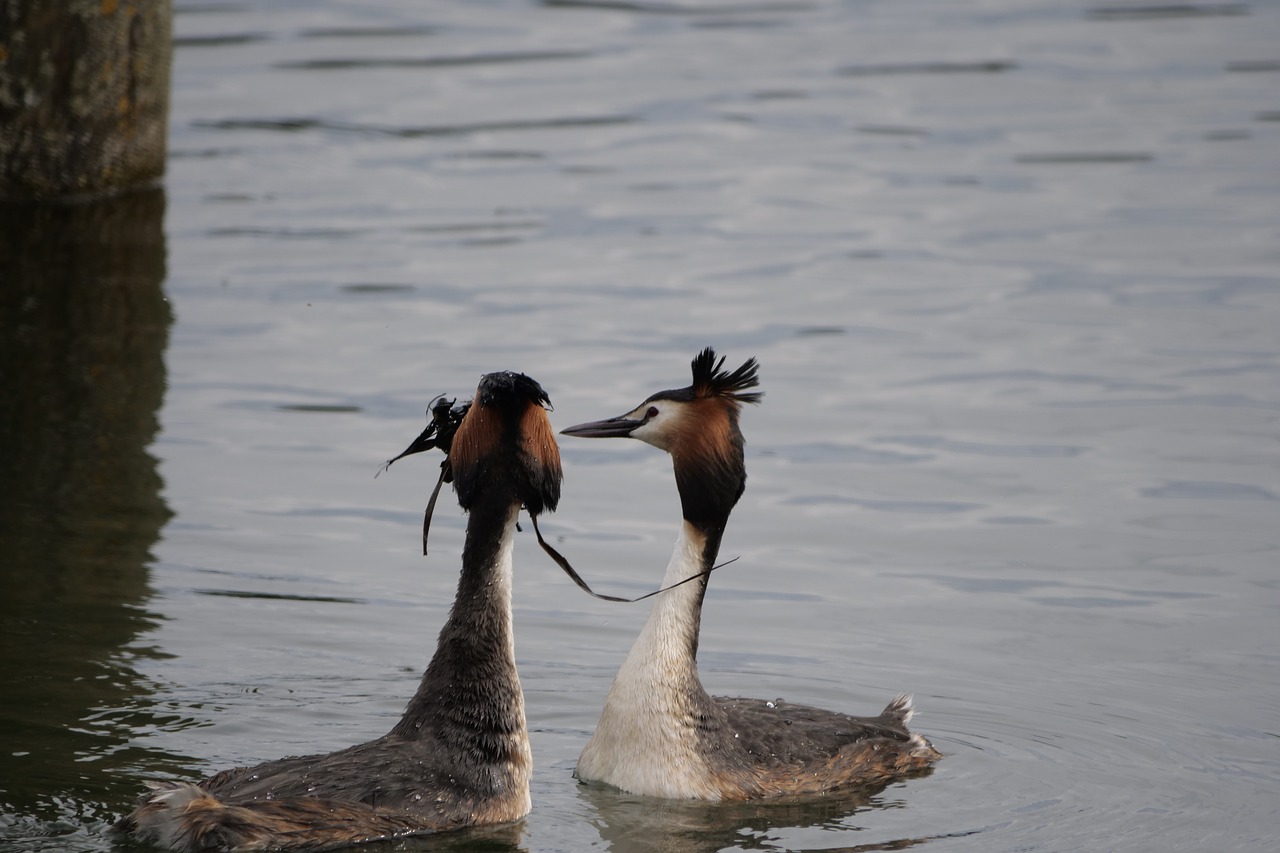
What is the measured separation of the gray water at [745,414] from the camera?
317 inches

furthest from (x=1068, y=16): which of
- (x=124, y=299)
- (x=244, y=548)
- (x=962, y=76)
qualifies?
(x=244, y=548)

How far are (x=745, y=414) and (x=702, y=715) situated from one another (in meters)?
5.16

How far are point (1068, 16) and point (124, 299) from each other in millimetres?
14286

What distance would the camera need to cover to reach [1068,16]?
965 inches

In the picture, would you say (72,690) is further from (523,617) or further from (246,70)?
(246,70)

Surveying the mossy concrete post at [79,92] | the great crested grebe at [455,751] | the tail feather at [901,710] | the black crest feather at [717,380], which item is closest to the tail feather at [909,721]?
the tail feather at [901,710]

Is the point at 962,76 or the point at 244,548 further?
the point at 962,76

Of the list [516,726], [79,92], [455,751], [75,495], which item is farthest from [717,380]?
[79,92]

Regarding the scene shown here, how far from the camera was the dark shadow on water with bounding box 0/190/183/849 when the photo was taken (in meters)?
7.45

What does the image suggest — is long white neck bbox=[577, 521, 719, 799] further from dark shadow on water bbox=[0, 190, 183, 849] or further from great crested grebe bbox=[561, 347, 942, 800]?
dark shadow on water bbox=[0, 190, 183, 849]

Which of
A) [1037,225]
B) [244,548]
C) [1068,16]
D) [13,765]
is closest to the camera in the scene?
[13,765]

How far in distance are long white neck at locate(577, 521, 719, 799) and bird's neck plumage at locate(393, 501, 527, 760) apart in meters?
0.57

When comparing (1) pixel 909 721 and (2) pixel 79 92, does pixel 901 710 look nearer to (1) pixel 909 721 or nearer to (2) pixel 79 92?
(1) pixel 909 721

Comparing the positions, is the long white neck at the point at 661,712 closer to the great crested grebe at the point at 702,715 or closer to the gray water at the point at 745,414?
the great crested grebe at the point at 702,715
